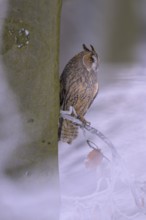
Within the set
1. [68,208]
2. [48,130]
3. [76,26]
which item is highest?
[76,26]

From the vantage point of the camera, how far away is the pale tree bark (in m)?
0.51

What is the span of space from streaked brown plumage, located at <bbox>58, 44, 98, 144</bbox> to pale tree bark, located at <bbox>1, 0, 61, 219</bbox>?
3cm

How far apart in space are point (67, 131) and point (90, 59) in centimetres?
12

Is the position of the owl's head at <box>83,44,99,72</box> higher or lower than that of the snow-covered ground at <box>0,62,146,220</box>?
higher

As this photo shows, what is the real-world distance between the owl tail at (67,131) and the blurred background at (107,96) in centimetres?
1

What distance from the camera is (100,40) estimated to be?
0.61 meters

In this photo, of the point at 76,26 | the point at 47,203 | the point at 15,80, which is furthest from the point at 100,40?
the point at 47,203

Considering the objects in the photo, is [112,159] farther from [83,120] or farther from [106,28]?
[106,28]

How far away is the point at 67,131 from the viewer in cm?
60

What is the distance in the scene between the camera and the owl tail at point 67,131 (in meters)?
0.59

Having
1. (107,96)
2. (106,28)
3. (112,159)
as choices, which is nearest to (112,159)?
(112,159)

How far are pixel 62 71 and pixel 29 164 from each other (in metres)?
0.15

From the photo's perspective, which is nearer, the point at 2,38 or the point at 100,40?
the point at 2,38

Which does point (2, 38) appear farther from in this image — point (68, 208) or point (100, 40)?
point (68, 208)
